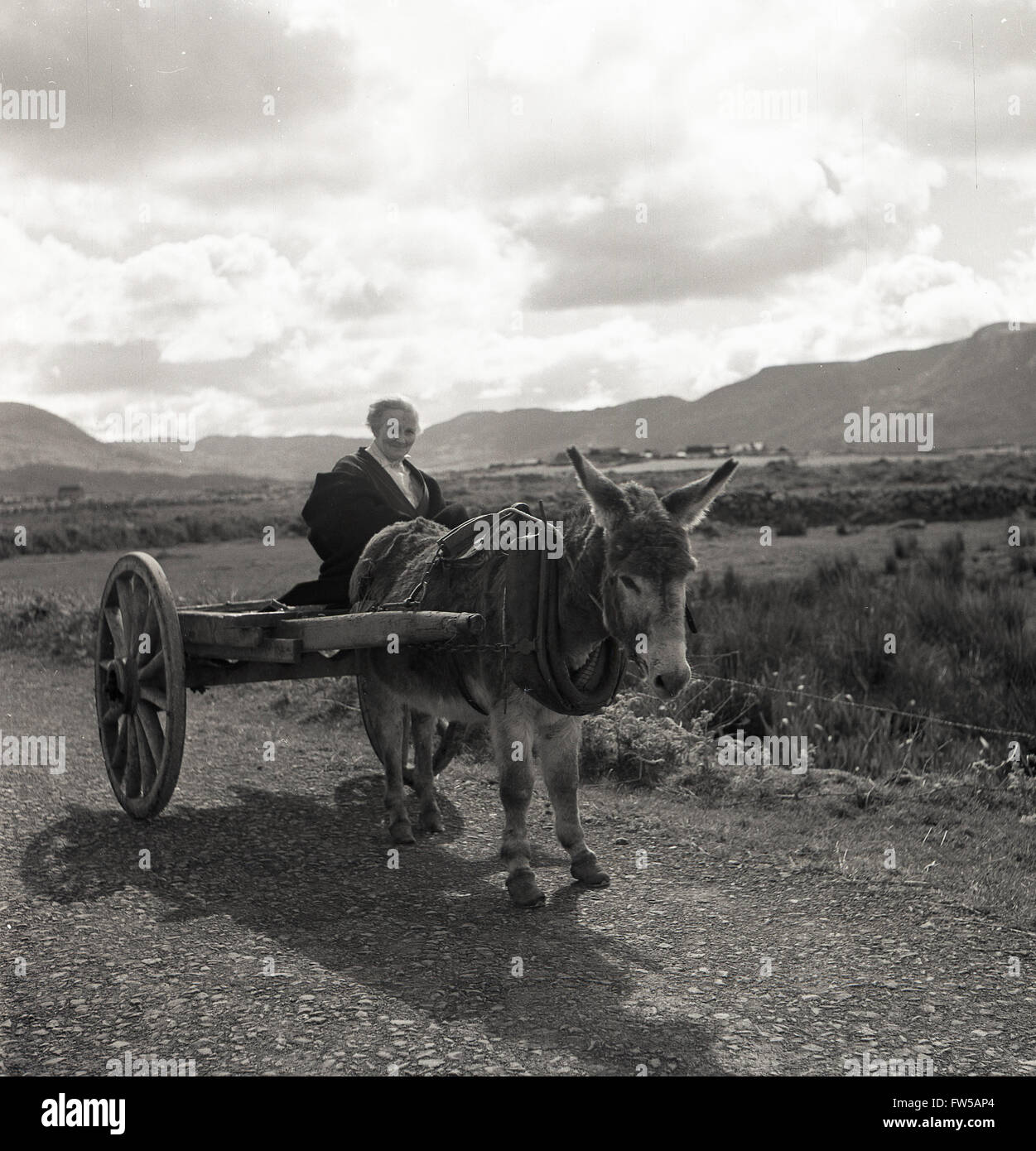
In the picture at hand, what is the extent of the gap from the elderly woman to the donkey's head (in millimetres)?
2740

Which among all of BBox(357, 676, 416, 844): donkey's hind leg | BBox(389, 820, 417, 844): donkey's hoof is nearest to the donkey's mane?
BBox(357, 676, 416, 844): donkey's hind leg

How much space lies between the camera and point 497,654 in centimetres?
527

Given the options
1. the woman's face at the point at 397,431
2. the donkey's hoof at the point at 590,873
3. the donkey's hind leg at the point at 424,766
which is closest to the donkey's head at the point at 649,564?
the donkey's hoof at the point at 590,873

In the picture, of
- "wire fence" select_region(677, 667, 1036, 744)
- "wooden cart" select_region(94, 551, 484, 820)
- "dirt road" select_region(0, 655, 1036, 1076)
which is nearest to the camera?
"dirt road" select_region(0, 655, 1036, 1076)

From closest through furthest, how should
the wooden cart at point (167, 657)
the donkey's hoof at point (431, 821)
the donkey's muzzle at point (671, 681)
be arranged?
the donkey's muzzle at point (671, 681)
the wooden cart at point (167, 657)
the donkey's hoof at point (431, 821)

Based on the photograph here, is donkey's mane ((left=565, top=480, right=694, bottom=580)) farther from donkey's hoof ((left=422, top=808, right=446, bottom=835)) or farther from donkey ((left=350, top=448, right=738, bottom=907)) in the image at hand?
donkey's hoof ((left=422, top=808, right=446, bottom=835))

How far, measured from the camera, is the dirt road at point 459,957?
150 inches

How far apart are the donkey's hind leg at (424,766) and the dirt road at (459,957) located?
0.18 metres

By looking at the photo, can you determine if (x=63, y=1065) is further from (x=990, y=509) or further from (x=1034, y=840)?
(x=990, y=509)

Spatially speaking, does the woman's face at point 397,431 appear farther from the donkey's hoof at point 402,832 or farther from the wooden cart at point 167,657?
the donkey's hoof at point 402,832

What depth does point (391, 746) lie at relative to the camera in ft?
21.7

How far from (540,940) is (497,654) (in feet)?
4.26

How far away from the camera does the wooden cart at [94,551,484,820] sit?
5.83m

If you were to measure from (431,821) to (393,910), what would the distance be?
4.61 feet
